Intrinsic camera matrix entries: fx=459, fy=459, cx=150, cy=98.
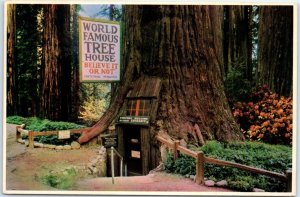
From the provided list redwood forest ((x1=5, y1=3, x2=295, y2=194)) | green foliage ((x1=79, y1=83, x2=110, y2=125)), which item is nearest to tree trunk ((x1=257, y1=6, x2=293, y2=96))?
redwood forest ((x1=5, y1=3, x2=295, y2=194))

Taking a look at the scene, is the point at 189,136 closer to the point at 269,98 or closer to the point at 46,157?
the point at 269,98

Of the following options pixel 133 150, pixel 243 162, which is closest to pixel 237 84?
pixel 243 162

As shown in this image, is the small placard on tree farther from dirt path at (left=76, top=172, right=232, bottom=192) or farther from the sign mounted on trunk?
dirt path at (left=76, top=172, right=232, bottom=192)

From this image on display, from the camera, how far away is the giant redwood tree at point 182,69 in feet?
18.8

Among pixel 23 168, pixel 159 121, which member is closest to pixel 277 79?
pixel 159 121

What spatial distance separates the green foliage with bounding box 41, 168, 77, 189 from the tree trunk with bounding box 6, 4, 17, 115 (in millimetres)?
911

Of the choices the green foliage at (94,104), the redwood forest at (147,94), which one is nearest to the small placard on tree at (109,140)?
the redwood forest at (147,94)

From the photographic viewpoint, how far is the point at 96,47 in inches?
222

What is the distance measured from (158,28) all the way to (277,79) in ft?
5.22

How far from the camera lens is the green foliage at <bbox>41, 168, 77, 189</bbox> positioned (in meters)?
5.57

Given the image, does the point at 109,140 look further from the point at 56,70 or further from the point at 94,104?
the point at 56,70

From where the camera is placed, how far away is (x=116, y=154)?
5.81 metres

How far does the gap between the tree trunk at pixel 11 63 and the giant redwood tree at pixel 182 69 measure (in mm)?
945

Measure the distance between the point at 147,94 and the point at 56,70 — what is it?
3.90 ft
